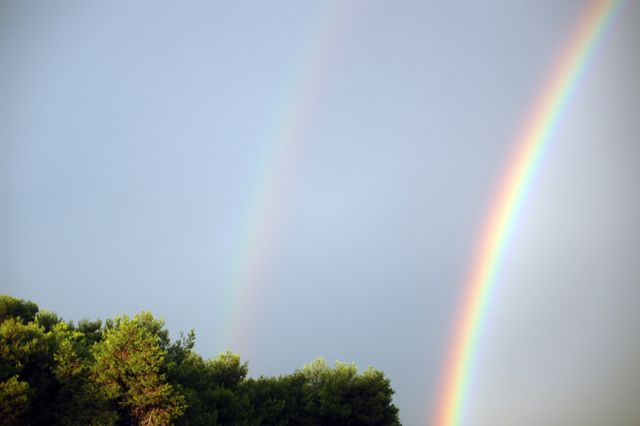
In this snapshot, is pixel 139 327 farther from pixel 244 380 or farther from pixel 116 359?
pixel 244 380

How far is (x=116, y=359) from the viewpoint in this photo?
1172 inches

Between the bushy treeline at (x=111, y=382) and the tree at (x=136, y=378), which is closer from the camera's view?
the bushy treeline at (x=111, y=382)

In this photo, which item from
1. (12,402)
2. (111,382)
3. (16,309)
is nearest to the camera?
(12,402)

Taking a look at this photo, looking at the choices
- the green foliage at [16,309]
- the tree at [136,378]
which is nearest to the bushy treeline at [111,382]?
the tree at [136,378]

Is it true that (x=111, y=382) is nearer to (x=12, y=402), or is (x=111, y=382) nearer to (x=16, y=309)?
(x=12, y=402)

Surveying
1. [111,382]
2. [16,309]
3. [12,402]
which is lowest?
[12,402]

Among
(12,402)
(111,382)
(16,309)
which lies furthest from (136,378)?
(16,309)

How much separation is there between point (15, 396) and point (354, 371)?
28.6 meters

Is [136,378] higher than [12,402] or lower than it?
higher

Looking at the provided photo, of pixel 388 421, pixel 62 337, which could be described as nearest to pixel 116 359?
pixel 62 337

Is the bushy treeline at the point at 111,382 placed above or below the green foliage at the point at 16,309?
below

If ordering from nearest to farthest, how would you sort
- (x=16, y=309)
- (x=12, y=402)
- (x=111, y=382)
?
(x=12, y=402)
(x=111, y=382)
(x=16, y=309)

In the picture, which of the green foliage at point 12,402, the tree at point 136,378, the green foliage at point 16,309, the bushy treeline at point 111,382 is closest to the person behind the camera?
the green foliage at point 12,402

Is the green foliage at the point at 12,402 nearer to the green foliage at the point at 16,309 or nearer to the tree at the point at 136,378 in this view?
the tree at the point at 136,378
